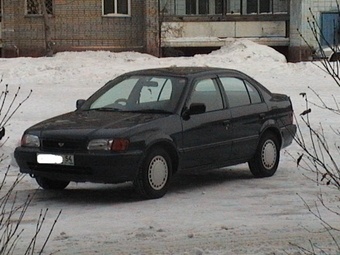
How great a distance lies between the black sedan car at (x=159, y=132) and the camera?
35.4 feet

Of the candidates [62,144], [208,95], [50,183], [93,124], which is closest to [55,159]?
[62,144]

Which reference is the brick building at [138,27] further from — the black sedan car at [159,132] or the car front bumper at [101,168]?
the car front bumper at [101,168]

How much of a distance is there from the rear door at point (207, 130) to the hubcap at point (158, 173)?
0.42 metres

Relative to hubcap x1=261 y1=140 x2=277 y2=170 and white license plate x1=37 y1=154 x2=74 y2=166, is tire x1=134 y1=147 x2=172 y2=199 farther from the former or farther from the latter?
hubcap x1=261 y1=140 x2=277 y2=170

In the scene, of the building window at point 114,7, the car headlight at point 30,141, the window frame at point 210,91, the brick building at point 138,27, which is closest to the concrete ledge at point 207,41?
the brick building at point 138,27

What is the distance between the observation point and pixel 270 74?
2872 centimetres

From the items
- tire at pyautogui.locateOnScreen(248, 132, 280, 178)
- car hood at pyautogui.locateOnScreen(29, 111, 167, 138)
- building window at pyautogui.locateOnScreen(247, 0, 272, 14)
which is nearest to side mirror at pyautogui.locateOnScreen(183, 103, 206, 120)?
car hood at pyautogui.locateOnScreen(29, 111, 167, 138)

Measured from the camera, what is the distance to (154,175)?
11.1 metres

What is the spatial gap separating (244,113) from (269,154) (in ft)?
2.55

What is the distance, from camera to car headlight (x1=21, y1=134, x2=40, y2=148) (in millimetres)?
11234

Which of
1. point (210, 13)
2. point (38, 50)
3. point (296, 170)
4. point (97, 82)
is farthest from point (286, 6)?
point (296, 170)

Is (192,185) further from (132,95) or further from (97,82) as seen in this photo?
(97,82)

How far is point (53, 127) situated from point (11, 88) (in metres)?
14.9

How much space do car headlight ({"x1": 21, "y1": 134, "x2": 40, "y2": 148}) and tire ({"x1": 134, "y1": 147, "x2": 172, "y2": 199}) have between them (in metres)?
1.29
